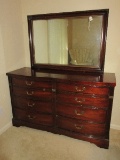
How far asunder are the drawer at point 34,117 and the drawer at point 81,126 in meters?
0.14

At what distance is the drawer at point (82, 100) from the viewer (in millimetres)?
1777

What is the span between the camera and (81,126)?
1.95 metres

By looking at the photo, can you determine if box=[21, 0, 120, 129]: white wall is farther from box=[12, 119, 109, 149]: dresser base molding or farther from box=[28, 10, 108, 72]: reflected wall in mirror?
box=[12, 119, 109, 149]: dresser base molding

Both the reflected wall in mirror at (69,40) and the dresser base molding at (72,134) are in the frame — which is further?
the reflected wall in mirror at (69,40)

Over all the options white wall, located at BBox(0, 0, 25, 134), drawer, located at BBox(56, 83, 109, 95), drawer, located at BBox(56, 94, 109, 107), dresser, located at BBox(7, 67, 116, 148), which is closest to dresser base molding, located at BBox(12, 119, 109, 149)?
dresser, located at BBox(7, 67, 116, 148)

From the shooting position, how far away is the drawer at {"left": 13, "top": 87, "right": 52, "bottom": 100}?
2.00m

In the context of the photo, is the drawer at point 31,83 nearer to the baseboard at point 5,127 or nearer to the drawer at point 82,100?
the drawer at point 82,100

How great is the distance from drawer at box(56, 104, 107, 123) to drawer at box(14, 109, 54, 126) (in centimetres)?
20

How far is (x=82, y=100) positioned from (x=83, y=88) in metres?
0.17

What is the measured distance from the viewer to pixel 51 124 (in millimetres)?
2113

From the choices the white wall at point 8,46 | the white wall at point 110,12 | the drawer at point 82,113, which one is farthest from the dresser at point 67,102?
the white wall at point 110,12

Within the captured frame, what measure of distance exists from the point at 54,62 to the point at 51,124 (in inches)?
37.9

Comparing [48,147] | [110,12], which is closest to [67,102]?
[48,147]

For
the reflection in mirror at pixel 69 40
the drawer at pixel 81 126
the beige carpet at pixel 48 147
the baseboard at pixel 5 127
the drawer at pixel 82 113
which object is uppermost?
the reflection in mirror at pixel 69 40
